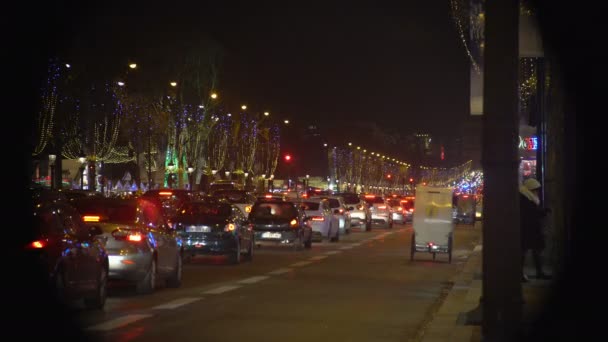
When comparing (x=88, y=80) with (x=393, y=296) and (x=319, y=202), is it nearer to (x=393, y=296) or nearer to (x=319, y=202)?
(x=319, y=202)

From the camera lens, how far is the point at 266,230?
32656 mm

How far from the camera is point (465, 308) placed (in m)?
15.8

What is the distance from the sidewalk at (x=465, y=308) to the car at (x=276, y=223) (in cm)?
1031

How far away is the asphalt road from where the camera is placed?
13315 millimetres

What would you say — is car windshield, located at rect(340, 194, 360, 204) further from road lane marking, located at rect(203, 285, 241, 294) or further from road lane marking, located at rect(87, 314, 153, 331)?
road lane marking, located at rect(87, 314, 153, 331)

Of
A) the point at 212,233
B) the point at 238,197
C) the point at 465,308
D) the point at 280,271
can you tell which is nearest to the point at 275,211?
the point at 212,233

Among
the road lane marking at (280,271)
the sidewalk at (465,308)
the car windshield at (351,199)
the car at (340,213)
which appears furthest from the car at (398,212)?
the sidewalk at (465,308)

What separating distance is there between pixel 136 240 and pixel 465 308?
5604mm

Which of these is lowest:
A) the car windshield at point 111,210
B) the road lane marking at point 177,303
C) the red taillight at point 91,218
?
the road lane marking at point 177,303

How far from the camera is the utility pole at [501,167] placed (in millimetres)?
Result: 9008

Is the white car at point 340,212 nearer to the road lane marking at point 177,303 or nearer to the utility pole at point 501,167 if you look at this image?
the road lane marking at point 177,303

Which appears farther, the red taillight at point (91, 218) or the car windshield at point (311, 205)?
the car windshield at point (311, 205)

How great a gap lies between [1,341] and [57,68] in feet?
116

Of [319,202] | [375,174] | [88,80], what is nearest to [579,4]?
[319,202]
